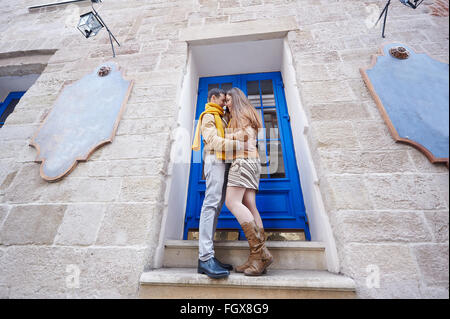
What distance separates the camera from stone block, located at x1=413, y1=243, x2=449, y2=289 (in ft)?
4.24

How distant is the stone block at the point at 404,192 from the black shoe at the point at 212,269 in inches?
51.5

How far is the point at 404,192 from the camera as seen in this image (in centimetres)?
159

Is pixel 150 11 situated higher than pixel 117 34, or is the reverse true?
pixel 150 11

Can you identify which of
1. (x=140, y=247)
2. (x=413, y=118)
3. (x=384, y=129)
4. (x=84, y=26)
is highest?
(x=84, y=26)

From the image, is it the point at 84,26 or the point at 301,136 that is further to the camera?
the point at 84,26

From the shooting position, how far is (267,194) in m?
2.51

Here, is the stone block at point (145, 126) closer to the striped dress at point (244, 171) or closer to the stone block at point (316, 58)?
the striped dress at point (244, 171)

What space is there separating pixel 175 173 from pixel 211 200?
2.48ft

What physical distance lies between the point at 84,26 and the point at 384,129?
12.2 ft

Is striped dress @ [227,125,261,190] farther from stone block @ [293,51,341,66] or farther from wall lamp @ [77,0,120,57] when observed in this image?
wall lamp @ [77,0,120,57]

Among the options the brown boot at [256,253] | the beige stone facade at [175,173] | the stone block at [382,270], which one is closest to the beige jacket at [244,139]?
the brown boot at [256,253]
